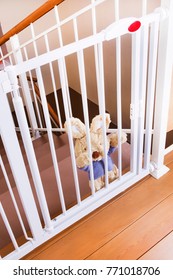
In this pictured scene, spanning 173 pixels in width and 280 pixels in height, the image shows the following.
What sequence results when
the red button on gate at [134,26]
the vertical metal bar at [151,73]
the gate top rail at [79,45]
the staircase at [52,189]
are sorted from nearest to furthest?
the gate top rail at [79,45], the red button on gate at [134,26], the vertical metal bar at [151,73], the staircase at [52,189]

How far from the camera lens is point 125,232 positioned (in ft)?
4.87

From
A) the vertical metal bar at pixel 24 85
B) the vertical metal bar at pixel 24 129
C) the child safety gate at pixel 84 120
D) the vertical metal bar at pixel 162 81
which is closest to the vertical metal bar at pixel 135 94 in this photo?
the child safety gate at pixel 84 120

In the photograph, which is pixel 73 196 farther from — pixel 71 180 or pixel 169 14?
pixel 169 14

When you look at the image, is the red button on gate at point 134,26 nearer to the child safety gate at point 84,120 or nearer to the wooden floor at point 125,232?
the child safety gate at point 84,120

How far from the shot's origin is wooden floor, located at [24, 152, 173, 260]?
1405mm

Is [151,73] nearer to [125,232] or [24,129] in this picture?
[24,129]

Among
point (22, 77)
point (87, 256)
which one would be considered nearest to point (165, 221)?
point (87, 256)

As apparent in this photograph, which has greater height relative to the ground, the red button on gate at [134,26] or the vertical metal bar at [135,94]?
the red button on gate at [134,26]

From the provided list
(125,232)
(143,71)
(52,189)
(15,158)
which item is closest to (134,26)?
(143,71)

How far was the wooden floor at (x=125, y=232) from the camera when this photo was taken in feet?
4.61

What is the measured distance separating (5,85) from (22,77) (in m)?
1.38

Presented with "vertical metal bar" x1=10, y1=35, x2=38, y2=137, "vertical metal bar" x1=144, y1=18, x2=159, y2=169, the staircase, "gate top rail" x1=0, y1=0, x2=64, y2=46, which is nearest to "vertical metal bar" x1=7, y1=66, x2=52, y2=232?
the staircase
